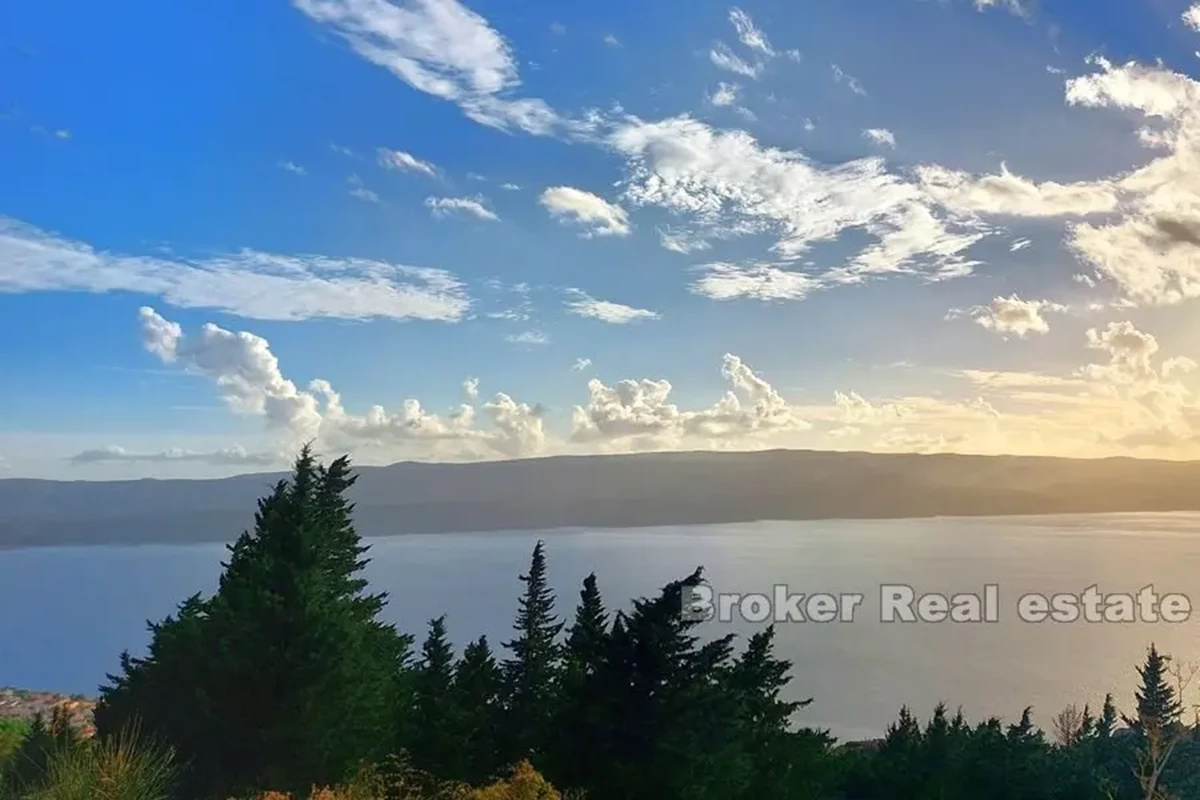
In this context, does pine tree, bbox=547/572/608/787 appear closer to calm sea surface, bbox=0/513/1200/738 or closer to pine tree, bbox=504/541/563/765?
pine tree, bbox=504/541/563/765

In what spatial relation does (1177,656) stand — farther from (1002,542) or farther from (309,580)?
(1002,542)

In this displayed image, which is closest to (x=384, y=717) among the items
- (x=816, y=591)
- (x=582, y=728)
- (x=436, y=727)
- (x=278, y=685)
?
(x=436, y=727)

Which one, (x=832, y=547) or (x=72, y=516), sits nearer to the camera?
(x=832, y=547)

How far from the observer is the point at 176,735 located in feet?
36.1

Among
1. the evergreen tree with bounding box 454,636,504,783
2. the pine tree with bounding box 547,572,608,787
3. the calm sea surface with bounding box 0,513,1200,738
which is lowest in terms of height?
the calm sea surface with bounding box 0,513,1200,738

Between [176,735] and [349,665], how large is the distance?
2357 millimetres

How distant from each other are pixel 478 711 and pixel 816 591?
70.5m

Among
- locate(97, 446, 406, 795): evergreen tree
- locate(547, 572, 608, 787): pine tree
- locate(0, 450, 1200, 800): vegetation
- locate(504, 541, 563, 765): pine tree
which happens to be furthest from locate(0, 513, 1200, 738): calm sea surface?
locate(97, 446, 406, 795): evergreen tree

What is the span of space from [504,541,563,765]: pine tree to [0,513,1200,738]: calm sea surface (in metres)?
32.9

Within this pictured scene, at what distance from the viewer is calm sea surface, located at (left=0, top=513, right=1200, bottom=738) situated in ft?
187

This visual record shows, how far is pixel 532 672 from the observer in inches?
656

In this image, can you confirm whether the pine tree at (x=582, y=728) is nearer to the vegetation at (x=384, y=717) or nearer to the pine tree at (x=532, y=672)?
the vegetation at (x=384, y=717)

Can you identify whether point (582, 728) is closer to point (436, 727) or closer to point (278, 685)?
point (436, 727)

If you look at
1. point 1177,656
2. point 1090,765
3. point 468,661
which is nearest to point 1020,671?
point 1177,656
